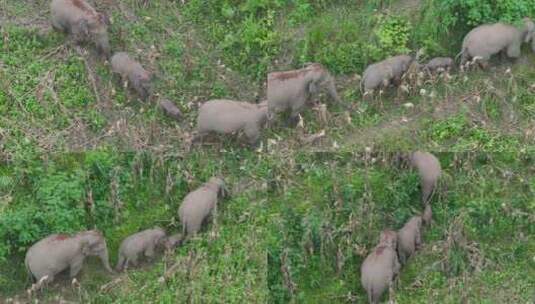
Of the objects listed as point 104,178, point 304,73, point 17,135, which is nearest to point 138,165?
point 104,178

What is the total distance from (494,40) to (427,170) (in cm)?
212

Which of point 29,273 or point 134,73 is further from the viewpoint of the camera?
point 134,73

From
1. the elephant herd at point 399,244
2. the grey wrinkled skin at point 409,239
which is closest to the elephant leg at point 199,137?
the elephant herd at point 399,244

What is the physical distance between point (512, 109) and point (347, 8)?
2.73m

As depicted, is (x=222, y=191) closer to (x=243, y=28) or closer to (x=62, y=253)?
(x=62, y=253)

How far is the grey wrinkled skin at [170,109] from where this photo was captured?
37.8 feet

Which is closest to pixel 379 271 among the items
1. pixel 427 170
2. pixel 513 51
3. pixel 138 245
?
pixel 427 170

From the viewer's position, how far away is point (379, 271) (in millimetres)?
10016

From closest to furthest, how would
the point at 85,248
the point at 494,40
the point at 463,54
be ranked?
the point at 85,248 → the point at 494,40 → the point at 463,54

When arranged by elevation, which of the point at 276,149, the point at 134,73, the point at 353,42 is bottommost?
the point at 276,149

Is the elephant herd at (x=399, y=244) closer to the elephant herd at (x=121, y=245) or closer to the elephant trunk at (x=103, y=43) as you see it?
the elephant herd at (x=121, y=245)

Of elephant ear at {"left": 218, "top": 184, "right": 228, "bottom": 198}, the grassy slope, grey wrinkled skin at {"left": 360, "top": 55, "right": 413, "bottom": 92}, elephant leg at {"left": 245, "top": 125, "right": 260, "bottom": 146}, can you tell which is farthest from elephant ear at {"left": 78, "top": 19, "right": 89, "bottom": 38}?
grey wrinkled skin at {"left": 360, "top": 55, "right": 413, "bottom": 92}

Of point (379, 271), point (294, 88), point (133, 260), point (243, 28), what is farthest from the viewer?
point (243, 28)

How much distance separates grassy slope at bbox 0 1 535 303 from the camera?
1030cm
